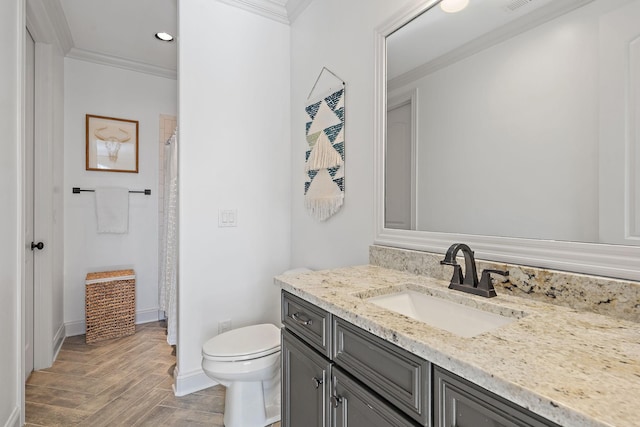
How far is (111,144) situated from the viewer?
3.10 m

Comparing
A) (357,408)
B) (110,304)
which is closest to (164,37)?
(110,304)

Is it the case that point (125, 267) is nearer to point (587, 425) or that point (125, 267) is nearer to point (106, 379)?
point (106, 379)

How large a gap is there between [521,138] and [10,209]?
91.1 inches

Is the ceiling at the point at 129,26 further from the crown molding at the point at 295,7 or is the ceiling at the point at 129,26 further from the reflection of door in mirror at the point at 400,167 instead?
the reflection of door in mirror at the point at 400,167

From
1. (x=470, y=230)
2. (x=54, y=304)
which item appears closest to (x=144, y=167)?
(x=54, y=304)

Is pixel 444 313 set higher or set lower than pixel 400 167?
lower

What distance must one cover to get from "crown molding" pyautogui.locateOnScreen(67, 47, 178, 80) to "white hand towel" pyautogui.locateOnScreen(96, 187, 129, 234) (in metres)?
1.23

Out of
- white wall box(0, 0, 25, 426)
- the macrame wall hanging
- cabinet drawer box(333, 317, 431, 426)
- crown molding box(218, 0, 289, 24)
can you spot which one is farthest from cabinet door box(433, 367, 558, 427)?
crown molding box(218, 0, 289, 24)

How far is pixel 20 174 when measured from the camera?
1.69 m

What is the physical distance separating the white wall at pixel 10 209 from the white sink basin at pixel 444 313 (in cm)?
177

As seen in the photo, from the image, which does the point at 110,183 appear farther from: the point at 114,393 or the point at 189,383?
the point at 189,383

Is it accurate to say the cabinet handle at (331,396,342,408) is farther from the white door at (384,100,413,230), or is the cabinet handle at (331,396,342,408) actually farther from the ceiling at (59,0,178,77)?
the ceiling at (59,0,178,77)

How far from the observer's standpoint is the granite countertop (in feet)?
1.53

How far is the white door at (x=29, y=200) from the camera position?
220 cm
